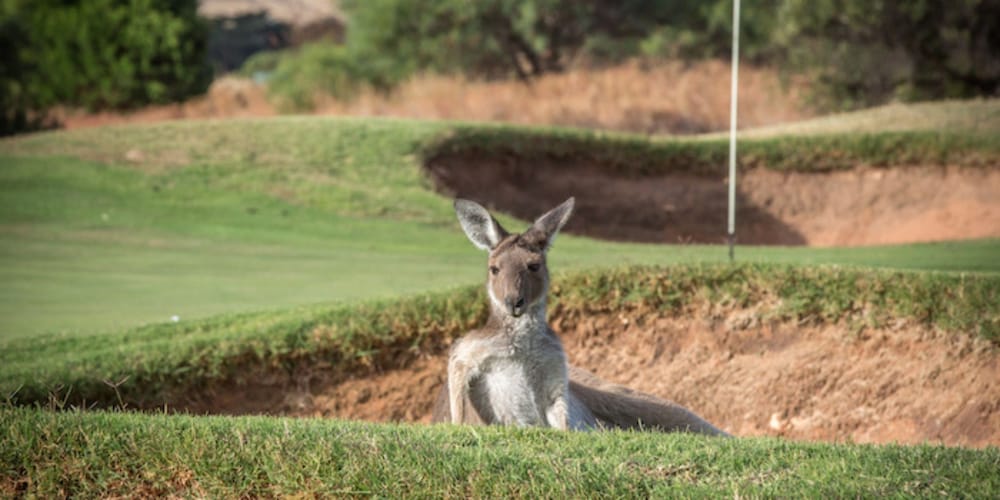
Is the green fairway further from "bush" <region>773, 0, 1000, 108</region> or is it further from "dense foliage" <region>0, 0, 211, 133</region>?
"dense foliage" <region>0, 0, 211, 133</region>

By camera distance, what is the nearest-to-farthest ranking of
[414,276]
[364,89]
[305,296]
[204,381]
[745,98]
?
1. [204,381]
2. [305,296]
3. [414,276]
4. [745,98]
5. [364,89]

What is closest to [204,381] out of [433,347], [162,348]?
[162,348]

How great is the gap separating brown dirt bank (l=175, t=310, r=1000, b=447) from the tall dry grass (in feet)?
77.4

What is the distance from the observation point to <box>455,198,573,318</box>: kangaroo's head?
684 cm

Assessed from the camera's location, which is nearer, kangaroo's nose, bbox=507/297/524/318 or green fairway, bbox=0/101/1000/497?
green fairway, bbox=0/101/1000/497

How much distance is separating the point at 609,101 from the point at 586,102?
78 centimetres

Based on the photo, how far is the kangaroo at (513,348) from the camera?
690 centimetres

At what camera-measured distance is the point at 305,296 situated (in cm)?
1220

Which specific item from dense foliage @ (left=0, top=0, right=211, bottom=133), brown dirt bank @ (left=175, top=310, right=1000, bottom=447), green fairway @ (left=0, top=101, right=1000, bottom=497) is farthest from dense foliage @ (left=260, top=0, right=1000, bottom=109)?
brown dirt bank @ (left=175, top=310, right=1000, bottom=447)

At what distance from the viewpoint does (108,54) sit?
3784 centimetres

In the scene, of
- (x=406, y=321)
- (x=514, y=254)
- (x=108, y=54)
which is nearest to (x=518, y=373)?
(x=514, y=254)

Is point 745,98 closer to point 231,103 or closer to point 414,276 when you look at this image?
point 231,103

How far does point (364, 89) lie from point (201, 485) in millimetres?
35284

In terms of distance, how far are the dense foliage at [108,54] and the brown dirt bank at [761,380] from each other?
95.7 feet
